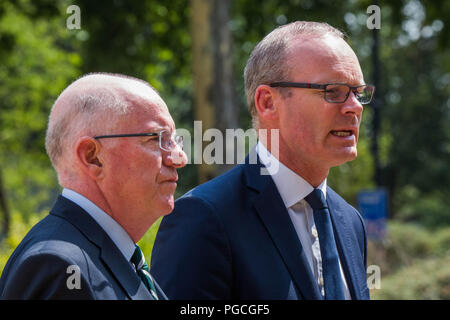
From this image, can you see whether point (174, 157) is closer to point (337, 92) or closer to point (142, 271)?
point (142, 271)

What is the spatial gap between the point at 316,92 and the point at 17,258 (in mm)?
1291

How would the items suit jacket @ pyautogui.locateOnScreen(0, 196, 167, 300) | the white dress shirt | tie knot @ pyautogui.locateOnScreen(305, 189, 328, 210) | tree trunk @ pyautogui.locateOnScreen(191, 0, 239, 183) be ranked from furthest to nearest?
tree trunk @ pyautogui.locateOnScreen(191, 0, 239, 183) < tie knot @ pyautogui.locateOnScreen(305, 189, 328, 210) < the white dress shirt < suit jacket @ pyautogui.locateOnScreen(0, 196, 167, 300)

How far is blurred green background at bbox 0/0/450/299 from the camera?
9.56 meters

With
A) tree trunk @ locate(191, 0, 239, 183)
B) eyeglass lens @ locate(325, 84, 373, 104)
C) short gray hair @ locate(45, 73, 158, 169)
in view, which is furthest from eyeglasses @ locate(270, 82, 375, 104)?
tree trunk @ locate(191, 0, 239, 183)

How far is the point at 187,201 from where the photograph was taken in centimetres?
237

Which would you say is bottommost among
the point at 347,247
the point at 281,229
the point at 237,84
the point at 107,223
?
the point at 237,84

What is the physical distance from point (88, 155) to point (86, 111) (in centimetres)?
14

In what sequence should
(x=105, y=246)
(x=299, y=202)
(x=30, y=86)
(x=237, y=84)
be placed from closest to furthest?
(x=105, y=246)
(x=299, y=202)
(x=30, y=86)
(x=237, y=84)

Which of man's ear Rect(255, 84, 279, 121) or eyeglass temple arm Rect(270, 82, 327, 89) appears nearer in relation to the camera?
eyeglass temple arm Rect(270, 82, 327, 89)

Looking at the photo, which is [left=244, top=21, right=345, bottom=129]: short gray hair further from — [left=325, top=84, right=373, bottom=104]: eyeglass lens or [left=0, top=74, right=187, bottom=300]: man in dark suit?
[left=0, top=74, right=187, bottom=300]: man in dark suit

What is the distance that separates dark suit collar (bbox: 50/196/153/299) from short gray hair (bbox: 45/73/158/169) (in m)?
0.22

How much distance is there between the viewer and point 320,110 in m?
2.49

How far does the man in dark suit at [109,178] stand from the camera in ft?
6.20

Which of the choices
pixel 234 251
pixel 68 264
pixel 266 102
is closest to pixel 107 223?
pixel 68 264
